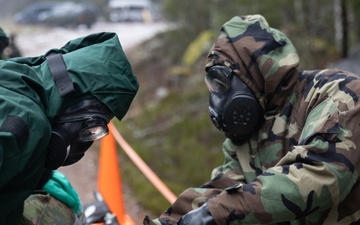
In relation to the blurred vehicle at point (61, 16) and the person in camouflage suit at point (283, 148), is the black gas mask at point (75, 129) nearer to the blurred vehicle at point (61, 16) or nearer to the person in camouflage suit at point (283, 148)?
the person in camouflage suit at point (283, 148)

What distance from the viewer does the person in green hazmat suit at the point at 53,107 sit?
159 centimetres

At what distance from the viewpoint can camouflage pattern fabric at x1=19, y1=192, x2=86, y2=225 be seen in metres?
2.06

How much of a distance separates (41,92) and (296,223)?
143cm

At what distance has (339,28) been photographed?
8367mm

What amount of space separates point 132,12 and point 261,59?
25.8 m

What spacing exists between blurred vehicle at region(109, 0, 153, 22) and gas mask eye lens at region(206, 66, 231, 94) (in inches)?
988

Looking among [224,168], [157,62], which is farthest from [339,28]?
[157,62]

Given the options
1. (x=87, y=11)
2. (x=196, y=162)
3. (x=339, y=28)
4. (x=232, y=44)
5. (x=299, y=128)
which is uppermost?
(x=232, y=44)

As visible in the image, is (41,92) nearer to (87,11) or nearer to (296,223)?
(296,223)

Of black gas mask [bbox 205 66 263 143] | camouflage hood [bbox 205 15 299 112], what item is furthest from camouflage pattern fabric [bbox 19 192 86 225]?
camouflage hood [bbox 205 15 299 112]

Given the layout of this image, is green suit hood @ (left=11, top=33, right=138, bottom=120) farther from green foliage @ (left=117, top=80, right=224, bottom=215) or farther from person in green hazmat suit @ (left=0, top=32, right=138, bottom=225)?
green foliage @ (left=117, top=80, right=224, bottom=215)

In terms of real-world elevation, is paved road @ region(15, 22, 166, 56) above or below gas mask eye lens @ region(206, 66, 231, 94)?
below

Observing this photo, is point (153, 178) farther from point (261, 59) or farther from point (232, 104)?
point (261, 59)

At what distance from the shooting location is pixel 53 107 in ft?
5.79
